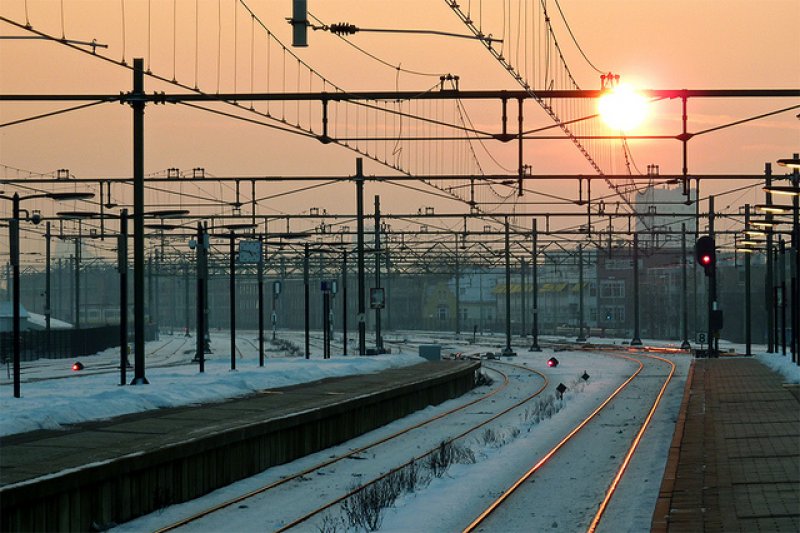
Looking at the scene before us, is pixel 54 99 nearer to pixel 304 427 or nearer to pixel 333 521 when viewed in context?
pixel 304 427

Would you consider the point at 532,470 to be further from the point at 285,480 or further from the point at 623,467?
the point at 285,480

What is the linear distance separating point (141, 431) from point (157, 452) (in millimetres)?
3094

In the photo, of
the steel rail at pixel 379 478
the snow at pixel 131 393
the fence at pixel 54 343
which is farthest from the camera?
the fence at pixel 54 343

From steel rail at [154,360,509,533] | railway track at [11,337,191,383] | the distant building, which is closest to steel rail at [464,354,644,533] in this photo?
steel rail at [154,360,509,533]

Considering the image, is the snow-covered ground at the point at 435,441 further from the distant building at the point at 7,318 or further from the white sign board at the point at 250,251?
the distant building at the point at 7,318

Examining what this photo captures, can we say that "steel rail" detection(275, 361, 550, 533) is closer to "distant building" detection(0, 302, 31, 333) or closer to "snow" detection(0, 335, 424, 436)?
"snow" detection(0, 335, 424, 436)

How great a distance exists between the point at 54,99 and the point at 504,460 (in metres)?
13.3

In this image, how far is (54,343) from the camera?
233 feet

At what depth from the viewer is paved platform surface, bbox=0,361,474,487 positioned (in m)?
16.6

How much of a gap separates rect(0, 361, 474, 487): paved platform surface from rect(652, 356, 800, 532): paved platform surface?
709 centimetres

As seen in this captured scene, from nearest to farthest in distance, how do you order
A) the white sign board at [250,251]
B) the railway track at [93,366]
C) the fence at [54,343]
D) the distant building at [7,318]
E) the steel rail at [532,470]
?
the steel rail at [532,470]
the white sign board at [250,251]
the railway track at [93,366]
the fence at [54,343]
the distant building at [7,318]

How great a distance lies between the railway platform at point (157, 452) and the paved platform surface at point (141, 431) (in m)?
0.02

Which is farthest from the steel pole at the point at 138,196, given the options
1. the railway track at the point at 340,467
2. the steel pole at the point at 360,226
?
the steel pole at the point at 360,226

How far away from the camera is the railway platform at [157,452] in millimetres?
15000
